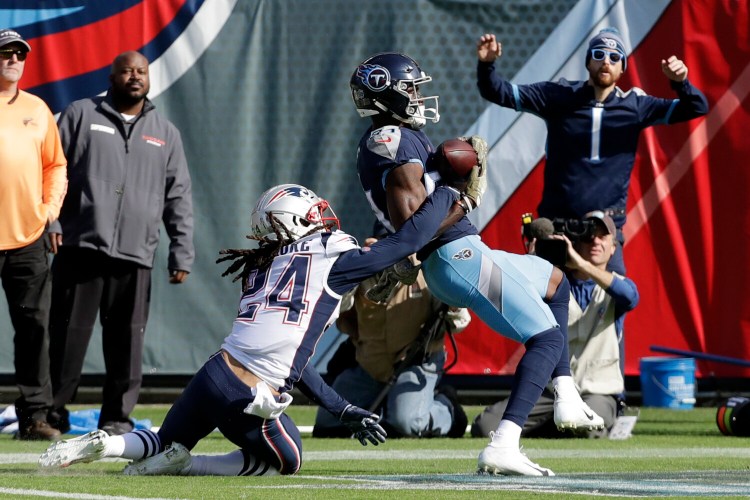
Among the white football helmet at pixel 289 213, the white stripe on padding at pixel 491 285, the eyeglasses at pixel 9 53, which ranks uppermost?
the eyeglasses at pixel 9 53

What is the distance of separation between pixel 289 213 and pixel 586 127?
3.12m

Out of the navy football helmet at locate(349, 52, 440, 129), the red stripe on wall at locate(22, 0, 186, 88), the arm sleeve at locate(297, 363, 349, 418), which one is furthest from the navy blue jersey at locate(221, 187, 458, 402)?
the red stripe on wall at locate(22, 0, 186, 88)

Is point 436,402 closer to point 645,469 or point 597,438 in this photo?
point 597,438

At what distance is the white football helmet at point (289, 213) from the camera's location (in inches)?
195

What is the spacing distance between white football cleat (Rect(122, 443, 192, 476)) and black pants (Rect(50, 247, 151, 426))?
8.45ft

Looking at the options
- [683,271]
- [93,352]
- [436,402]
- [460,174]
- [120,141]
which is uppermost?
[460,174]

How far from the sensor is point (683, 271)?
8922 mm

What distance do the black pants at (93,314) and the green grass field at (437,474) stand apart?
0.53 meters

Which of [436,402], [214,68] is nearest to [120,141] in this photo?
[214,68]

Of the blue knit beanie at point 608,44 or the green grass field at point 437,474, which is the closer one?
the green grass field at point 437,474

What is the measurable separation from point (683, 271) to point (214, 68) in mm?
3521

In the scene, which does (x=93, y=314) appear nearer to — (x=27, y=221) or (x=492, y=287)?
(x=27, y=221)

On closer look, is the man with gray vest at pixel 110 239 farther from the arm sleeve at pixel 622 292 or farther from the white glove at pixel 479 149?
the white glove at pixel 479 149

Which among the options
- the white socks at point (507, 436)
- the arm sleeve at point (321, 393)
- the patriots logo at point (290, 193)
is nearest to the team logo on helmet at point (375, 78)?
the patriots logo at point (290, 193)
